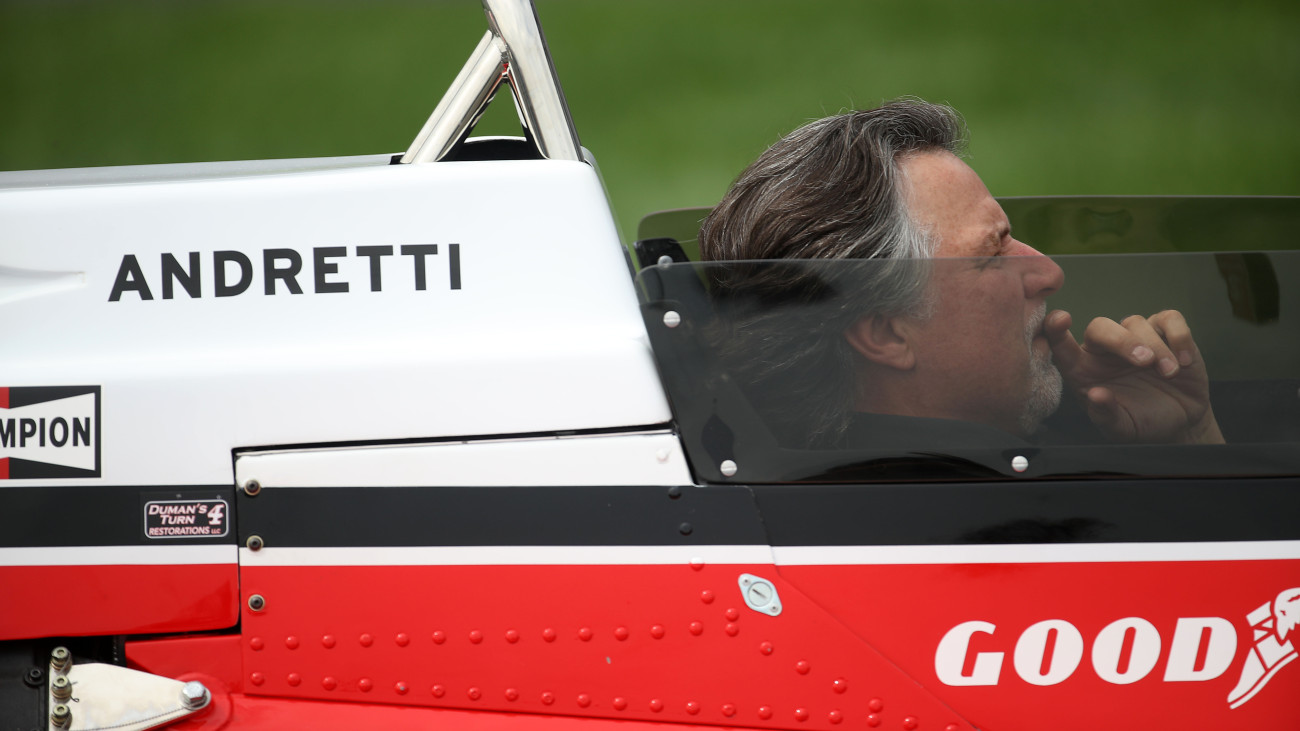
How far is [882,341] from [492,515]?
52 centimetres

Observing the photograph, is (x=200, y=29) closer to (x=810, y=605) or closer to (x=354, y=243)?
(x=354, y=243)

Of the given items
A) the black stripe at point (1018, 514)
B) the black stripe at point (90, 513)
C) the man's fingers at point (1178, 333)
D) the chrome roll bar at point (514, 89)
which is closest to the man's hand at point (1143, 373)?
the man's fingers at point (1178, 333)

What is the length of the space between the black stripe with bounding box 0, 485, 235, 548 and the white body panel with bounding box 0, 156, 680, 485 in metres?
0.02

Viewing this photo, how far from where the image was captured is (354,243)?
106 centimetres

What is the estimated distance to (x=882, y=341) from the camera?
116 centimetres

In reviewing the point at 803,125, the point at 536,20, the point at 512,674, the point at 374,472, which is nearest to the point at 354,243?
the point at 374,472

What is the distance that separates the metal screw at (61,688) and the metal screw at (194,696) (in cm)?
13

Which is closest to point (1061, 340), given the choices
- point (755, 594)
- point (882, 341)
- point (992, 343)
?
point (992, 343)

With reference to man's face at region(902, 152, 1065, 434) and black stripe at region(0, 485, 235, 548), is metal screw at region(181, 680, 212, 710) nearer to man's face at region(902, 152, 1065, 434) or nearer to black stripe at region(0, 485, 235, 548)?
black stripe at region(0, 485, 235, 548)

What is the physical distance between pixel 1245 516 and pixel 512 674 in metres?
0.83

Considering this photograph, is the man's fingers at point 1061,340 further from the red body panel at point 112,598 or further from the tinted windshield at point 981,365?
the red body panel at point 112,598

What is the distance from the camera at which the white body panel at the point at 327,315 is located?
3.35 ft

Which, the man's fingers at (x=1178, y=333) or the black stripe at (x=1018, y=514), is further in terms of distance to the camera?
the man's fingers at (x=1178, y=333)

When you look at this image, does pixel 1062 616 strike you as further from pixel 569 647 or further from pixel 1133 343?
pixel 569 647
